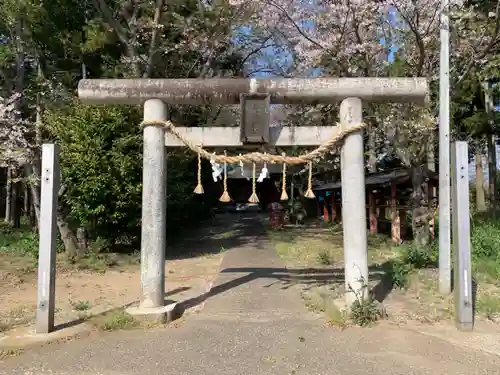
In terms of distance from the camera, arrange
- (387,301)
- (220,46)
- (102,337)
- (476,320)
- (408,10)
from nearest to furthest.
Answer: (102,337) < (476,320) < (387,301) < (408,10) < (220,46)

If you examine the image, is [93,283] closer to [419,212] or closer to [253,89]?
[253,89]

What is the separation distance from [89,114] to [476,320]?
9.26 metres

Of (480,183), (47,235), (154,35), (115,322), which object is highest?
(154,35)

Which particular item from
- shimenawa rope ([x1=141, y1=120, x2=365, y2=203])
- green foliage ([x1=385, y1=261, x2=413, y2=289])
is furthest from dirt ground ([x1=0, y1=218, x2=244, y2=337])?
green foliage ([x1=385, y1=261, x2=413, y2=289])

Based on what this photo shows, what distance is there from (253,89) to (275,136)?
2.40 feet

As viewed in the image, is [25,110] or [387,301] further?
[25,110]

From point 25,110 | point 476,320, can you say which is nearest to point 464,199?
point 476,320

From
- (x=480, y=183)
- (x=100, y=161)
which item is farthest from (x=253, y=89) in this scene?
(x=480, y=183)

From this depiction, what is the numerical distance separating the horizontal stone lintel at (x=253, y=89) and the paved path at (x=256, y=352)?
314 cm

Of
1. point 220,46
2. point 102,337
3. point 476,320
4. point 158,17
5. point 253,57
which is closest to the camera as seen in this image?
point 102,337

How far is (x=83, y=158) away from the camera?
435 inches

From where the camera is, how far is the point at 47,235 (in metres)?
5.87

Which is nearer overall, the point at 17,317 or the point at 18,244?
the point at 17,317

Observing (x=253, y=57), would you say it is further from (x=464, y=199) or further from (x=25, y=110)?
(x=464, y=199)
